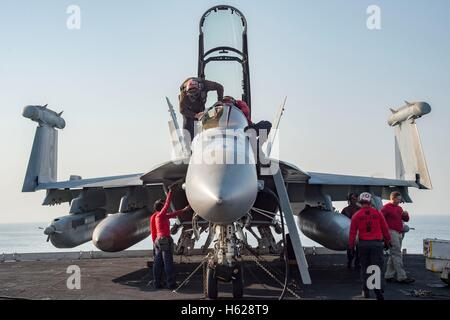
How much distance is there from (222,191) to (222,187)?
0.20ft

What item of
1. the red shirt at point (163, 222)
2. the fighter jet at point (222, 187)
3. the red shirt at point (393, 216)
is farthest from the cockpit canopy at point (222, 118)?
the red shirt at point (393, 216)

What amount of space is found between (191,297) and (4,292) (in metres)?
3.35

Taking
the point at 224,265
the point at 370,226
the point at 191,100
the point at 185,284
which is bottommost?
the point at 185,284

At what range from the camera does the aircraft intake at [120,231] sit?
29.8ft

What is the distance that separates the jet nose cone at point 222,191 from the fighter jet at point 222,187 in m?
0.01

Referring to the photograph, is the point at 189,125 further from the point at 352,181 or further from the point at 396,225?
the point at 352,181

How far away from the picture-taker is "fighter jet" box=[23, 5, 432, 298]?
19.1 feet

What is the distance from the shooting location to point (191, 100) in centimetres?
888

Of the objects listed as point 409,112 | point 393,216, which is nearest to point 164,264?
point 393,216

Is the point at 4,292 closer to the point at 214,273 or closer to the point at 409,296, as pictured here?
the point at 214,273

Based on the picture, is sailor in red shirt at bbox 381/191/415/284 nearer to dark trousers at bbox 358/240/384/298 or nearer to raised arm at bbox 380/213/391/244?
raised arm at bbox 380/213/391/244
